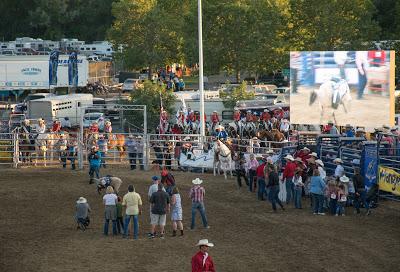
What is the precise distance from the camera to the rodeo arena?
25.4 metres

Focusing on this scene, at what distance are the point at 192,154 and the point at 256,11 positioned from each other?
3465cm

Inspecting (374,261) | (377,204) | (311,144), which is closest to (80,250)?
(374,261)

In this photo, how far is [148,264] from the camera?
948 inches

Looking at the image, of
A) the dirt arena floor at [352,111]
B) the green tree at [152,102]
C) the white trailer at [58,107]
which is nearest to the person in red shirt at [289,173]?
the dirt arena floor at [352,111]

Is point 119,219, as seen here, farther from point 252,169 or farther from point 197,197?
point 252,169

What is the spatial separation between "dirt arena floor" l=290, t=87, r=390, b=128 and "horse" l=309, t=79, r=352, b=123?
0.11 m

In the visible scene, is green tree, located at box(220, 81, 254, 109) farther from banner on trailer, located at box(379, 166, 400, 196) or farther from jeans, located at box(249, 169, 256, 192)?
banner on trailer, located at box(379, 166, 400, 196)

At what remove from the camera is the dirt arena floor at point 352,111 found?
36094mm

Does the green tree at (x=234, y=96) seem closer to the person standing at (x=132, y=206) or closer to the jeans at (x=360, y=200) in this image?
the jeans at (x=360, y=200)

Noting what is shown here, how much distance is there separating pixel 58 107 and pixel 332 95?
24.0 m

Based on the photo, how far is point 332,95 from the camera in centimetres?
3709

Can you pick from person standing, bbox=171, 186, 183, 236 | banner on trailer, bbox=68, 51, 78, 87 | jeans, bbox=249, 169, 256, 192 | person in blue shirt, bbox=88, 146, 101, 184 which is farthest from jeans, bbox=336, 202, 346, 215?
banner on trailer, bbox=68, 51, 78, 87

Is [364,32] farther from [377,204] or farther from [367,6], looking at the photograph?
[377,204]

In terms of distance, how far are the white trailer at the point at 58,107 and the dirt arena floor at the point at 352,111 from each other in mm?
18935
